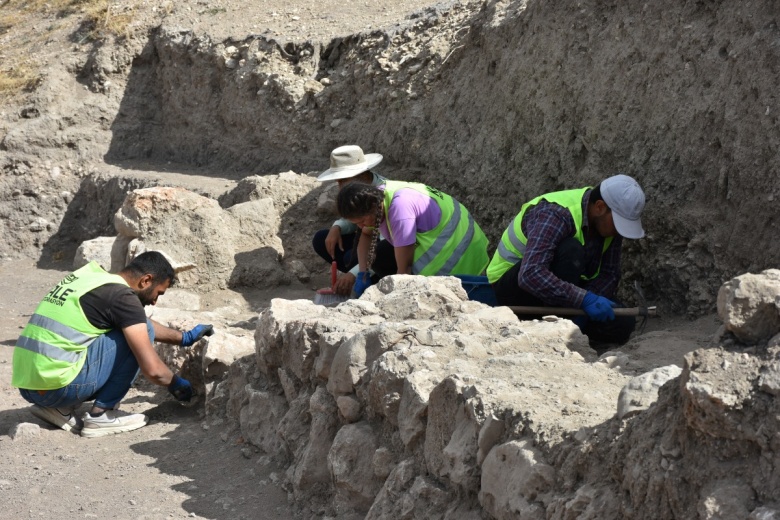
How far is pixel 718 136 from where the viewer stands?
483 cm

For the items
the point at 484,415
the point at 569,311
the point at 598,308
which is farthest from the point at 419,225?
the point at 484,415

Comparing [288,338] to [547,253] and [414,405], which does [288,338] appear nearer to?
[414,405]

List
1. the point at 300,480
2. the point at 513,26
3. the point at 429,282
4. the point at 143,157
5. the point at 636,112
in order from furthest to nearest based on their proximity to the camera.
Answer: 1. the point at 143,157
2. the point at 513,26
3. the point at 636,112
4. the point at 429,282
5. the point at 300,480

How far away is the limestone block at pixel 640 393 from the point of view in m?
2.36

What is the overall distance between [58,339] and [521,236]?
238cm

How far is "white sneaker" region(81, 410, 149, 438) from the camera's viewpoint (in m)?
4.51

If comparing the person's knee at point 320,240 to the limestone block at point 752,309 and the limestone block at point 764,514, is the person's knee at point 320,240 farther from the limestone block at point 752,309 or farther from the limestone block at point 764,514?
the limestone block at point 764,514

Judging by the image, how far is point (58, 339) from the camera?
443 centimetres

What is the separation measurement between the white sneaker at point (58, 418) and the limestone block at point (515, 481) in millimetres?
2686

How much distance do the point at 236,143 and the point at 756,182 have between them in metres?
6.00

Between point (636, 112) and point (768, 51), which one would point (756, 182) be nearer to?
point (768, 51)

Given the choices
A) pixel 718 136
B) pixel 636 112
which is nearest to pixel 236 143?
pixel 636 112

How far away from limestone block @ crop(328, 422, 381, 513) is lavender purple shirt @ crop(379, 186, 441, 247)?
76.7 inches

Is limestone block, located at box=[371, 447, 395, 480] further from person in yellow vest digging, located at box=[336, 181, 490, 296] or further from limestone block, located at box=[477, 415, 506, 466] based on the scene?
person in yellow vest digging, located at box=[336, 181, 490, 296]
